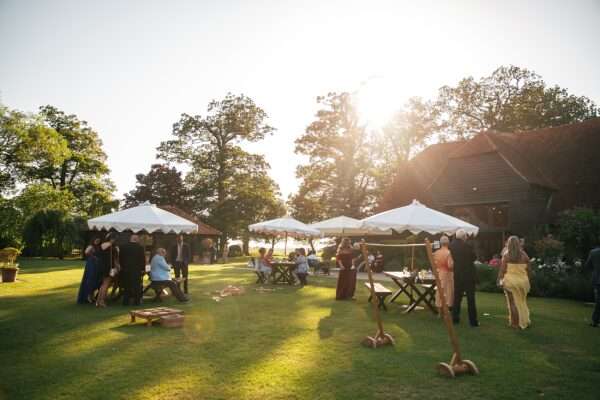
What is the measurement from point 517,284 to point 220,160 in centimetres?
3286

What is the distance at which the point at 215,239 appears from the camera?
3531 centimetres

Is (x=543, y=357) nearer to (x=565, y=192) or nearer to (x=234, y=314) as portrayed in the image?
(x=234, y=314)

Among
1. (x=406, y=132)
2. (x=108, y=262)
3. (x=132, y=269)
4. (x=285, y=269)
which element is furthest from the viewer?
(x=406, y=132)

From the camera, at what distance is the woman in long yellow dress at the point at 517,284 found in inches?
320

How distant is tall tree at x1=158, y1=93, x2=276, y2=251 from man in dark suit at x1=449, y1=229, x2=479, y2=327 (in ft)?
100

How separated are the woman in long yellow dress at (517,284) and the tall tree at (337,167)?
970 inches

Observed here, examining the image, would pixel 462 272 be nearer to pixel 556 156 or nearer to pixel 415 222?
pixel 415 222

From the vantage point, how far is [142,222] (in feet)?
38.8

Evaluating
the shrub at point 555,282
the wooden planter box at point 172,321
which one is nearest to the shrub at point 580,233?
the shrub at point 555,282

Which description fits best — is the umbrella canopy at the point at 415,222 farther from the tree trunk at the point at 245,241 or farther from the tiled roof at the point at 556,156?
the tree trunk at the point at 245,241

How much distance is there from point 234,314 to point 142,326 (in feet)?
6.88

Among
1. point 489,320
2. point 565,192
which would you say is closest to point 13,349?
point 489,320

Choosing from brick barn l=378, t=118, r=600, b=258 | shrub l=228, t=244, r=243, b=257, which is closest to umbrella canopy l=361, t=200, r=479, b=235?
brick barn l=378, t=118, r=600, b=258

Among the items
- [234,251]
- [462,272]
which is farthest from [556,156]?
[234,251]
